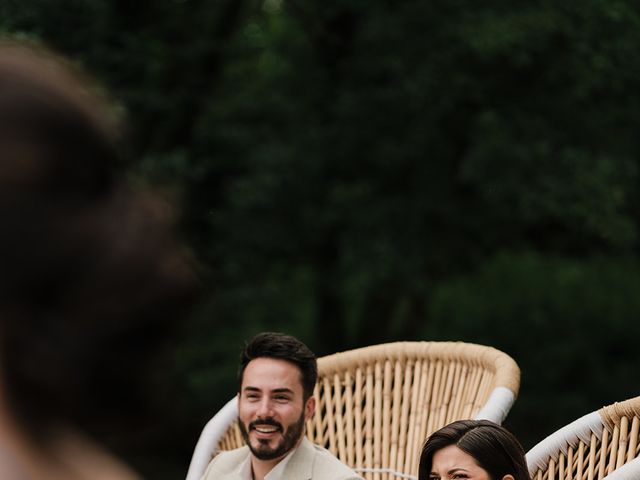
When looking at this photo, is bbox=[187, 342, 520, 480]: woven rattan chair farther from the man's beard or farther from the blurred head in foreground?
the blurred head in foreground

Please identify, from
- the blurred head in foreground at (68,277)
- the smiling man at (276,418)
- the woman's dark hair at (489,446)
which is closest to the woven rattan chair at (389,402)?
the smiling man at (276,418)

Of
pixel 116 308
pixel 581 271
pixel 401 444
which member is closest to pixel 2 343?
pixel 116 308

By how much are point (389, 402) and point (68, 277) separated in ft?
8.29

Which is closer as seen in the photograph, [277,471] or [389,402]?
[277,471]

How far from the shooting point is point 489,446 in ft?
7.88

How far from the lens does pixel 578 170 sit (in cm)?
691

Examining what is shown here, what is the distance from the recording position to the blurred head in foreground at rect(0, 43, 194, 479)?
26.2 inches

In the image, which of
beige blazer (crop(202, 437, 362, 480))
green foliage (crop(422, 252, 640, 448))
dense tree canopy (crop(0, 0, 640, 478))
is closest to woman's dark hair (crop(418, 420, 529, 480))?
beige blazer (crop(202, 437, 362, 480))

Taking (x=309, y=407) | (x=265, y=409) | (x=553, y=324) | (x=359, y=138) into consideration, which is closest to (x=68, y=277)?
(x=265, y=409)

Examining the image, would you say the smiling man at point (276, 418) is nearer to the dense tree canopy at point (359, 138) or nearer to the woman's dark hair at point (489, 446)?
the woman's dark hair at point (489, 446)

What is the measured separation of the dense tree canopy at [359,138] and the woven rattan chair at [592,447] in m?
4.14

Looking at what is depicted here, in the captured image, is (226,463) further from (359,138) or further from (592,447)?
(359,138)

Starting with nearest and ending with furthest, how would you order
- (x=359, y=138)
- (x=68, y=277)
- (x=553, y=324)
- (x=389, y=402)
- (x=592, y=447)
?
1. (x=68, y=277)
2. (x=592, y=447)
3. (x=389, y=402)
4. (x=359, y=138)
5. (x=553, y=324)

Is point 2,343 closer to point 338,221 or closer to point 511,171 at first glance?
point 511,171
